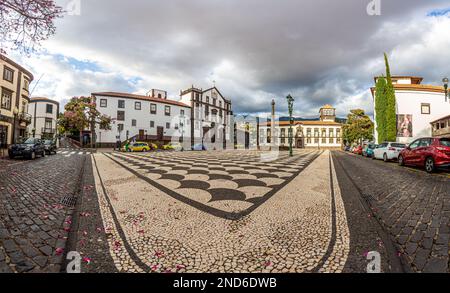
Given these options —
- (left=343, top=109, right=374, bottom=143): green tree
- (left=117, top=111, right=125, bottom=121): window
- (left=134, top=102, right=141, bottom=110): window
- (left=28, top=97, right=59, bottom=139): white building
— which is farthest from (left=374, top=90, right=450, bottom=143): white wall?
(left=28, top=97, right=59, bottom=139): white building

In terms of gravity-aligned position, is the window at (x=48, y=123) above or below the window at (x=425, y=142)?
above

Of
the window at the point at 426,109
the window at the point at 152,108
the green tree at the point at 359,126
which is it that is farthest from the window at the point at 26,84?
the green tree at the point at 359,126

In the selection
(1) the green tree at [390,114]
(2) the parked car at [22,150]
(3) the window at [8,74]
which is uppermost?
(3) the window at [8,74]

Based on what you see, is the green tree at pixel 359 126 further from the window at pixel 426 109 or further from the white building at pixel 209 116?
the white building at pixel 209 116

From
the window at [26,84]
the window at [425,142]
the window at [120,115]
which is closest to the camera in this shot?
the window at [425,142]

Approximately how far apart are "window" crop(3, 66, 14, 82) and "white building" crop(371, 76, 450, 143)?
5225 cm

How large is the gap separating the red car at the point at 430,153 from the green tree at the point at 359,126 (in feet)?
149

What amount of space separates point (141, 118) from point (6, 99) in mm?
21079

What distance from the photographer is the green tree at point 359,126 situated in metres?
49.0

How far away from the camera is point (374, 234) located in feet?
8.75

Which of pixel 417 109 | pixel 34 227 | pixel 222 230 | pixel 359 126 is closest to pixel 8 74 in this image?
pixel 34 227

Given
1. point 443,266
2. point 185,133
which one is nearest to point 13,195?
point 443,266

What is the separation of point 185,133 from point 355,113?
43369mm
